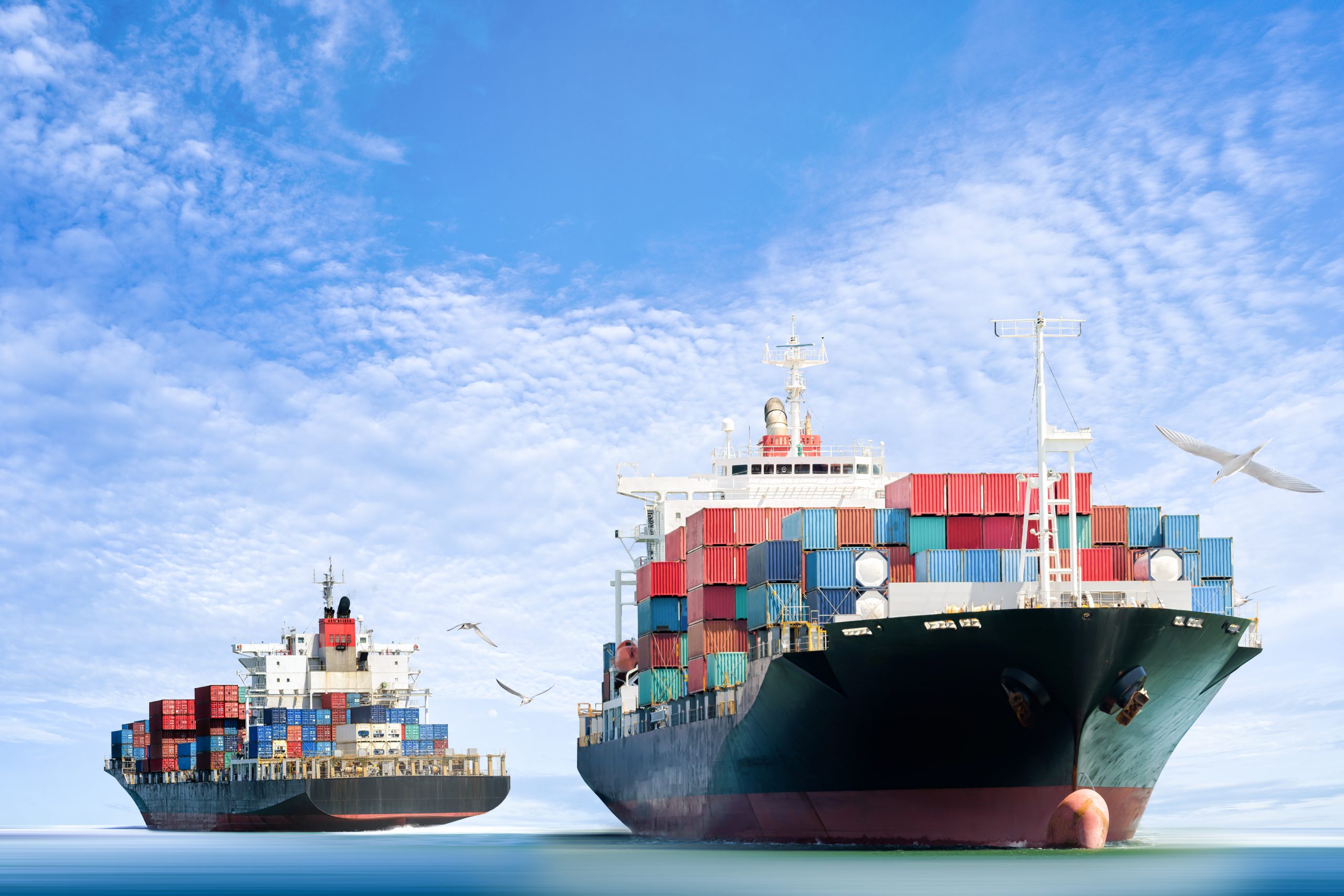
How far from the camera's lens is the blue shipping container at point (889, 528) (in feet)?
128

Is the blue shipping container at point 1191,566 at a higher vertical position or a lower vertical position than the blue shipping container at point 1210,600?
higher

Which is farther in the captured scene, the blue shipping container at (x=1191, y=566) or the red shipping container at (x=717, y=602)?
the red shipping container at (x=717, y=602)

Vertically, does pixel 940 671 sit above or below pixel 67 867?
above

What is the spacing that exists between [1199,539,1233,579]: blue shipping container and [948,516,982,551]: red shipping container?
6.21 meters

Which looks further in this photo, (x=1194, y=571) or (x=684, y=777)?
(x=684, y=777)

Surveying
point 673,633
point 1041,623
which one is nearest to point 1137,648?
point 1041,623

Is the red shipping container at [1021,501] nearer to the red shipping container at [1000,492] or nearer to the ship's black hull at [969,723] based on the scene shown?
the red shipping container at [1000,492]

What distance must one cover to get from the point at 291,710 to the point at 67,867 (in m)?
22.5

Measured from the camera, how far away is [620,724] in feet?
Answer: 181

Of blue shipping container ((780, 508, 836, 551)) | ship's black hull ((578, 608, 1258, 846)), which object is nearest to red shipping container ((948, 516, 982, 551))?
blue shipping container ((780, 508, 836, 551))

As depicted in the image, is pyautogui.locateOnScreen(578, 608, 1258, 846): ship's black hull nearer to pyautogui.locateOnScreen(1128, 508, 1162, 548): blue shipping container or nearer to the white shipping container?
pyautogui.locateOnScreen(1128, 508, 1162, 548): blue shipping container

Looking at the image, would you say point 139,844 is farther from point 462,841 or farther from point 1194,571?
point 1194,571

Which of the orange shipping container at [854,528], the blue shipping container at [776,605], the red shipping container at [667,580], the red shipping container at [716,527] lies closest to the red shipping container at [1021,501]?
the orange shipping container at [854,528]

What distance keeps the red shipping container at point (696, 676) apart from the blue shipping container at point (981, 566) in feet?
31.8
